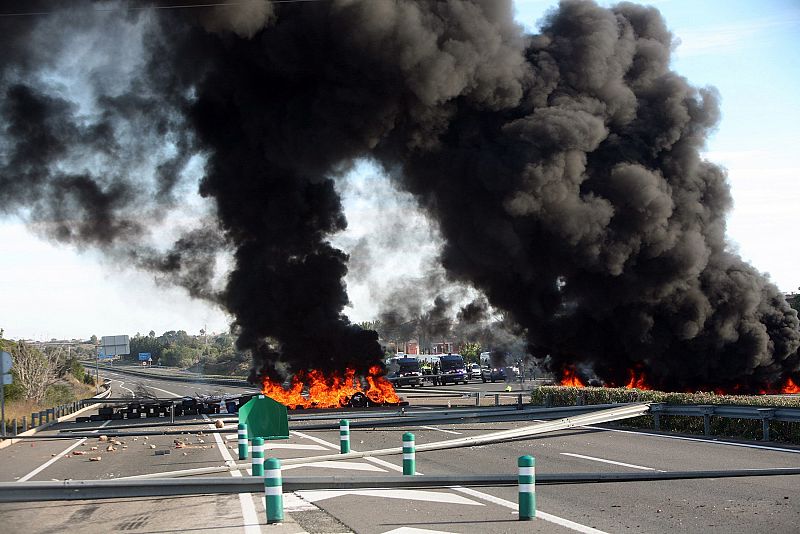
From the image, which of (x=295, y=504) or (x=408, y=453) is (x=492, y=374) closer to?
(x=408, y=453)

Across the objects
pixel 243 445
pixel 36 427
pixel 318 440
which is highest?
pixel 243 445

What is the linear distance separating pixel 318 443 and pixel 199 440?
404cm

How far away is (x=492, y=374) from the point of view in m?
69.2

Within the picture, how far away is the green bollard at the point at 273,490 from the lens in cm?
881

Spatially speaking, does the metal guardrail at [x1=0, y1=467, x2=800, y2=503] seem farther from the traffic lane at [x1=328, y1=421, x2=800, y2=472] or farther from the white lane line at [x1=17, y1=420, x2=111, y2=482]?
the white lane line at [x1=17, y1=420, x2=111, y2=482]

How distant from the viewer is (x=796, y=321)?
40469mm

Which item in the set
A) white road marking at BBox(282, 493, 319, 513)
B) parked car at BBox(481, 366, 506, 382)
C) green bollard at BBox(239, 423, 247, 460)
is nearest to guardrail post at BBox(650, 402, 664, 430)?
green bollard at BBox(239, 423, 247, 460)

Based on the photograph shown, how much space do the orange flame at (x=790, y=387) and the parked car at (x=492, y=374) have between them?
29.4 m

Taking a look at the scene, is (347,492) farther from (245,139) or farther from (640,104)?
(640,104)

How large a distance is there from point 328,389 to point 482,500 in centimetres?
2740

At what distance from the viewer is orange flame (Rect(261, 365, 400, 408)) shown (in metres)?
37.1

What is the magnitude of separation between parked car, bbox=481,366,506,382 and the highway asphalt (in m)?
50.0

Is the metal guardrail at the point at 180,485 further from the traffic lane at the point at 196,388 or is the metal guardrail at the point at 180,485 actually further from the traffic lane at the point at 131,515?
the traffic lane at the point at 196,388

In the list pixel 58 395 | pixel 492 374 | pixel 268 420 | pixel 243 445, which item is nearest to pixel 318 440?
pixel 268 420
